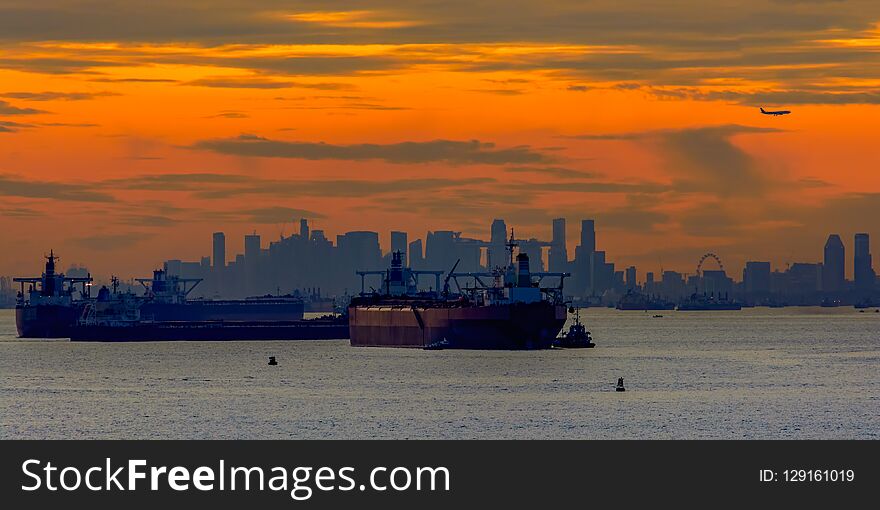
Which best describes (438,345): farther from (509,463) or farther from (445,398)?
(509,463)

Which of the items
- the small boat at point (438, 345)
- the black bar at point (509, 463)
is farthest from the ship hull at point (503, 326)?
the black bar at point (509, 463)

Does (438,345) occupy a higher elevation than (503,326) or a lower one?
lower

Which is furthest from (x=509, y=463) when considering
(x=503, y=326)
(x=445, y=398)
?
(x=503, y=326)

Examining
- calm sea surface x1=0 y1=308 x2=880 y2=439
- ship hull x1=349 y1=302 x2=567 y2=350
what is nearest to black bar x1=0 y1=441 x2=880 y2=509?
calm sea surface x1=0 y1=308 x2=880 y2=439

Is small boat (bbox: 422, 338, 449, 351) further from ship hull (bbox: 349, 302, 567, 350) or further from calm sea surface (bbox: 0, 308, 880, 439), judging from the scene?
calm sea surface (bbox: 0, 308, 880, 439)

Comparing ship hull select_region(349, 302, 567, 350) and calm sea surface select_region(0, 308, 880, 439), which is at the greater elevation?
ship hull select_region(349, 302, 567, 350)

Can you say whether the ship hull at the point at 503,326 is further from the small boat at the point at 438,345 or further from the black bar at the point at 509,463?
the black bar at the point at 509,463

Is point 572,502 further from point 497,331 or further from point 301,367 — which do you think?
point 497,331

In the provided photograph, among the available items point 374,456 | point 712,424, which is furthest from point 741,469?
point 712,424
